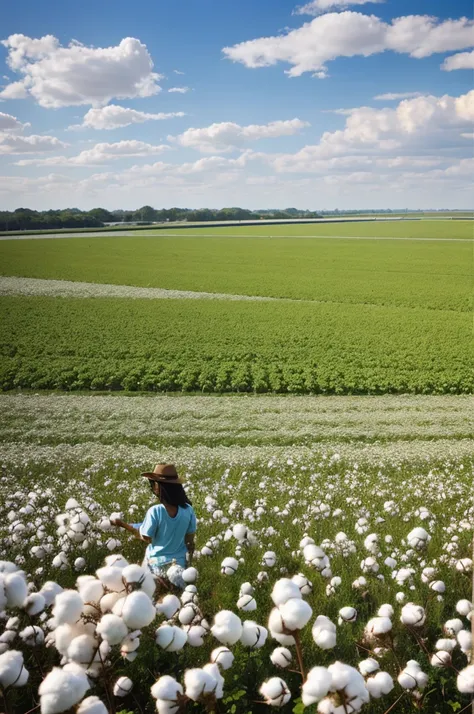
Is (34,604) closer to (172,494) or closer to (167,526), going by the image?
(167,526)

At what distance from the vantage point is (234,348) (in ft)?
97.9

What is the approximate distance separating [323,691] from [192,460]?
12.4 m

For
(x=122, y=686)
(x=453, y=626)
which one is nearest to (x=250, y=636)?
(x=122, y=686)

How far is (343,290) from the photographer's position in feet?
176

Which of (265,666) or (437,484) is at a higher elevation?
(265,666)

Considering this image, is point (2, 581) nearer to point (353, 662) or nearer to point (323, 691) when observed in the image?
point (323, 691)

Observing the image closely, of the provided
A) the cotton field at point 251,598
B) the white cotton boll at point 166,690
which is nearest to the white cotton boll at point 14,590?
the cotton field at point 251,598

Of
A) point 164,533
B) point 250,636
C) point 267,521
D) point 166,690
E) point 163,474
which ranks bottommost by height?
point 267,521

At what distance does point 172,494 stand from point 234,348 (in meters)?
22.9

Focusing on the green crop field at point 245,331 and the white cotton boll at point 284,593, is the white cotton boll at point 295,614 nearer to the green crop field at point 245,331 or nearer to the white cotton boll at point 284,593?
the white cotton boll at point 284,593

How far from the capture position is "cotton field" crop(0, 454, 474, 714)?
2873mm

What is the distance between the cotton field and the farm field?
28mm

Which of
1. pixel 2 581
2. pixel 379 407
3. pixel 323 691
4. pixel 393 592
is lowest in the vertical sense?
pixel 379 407

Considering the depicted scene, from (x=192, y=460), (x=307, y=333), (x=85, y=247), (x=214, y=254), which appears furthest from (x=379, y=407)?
(x=85, y=247)
